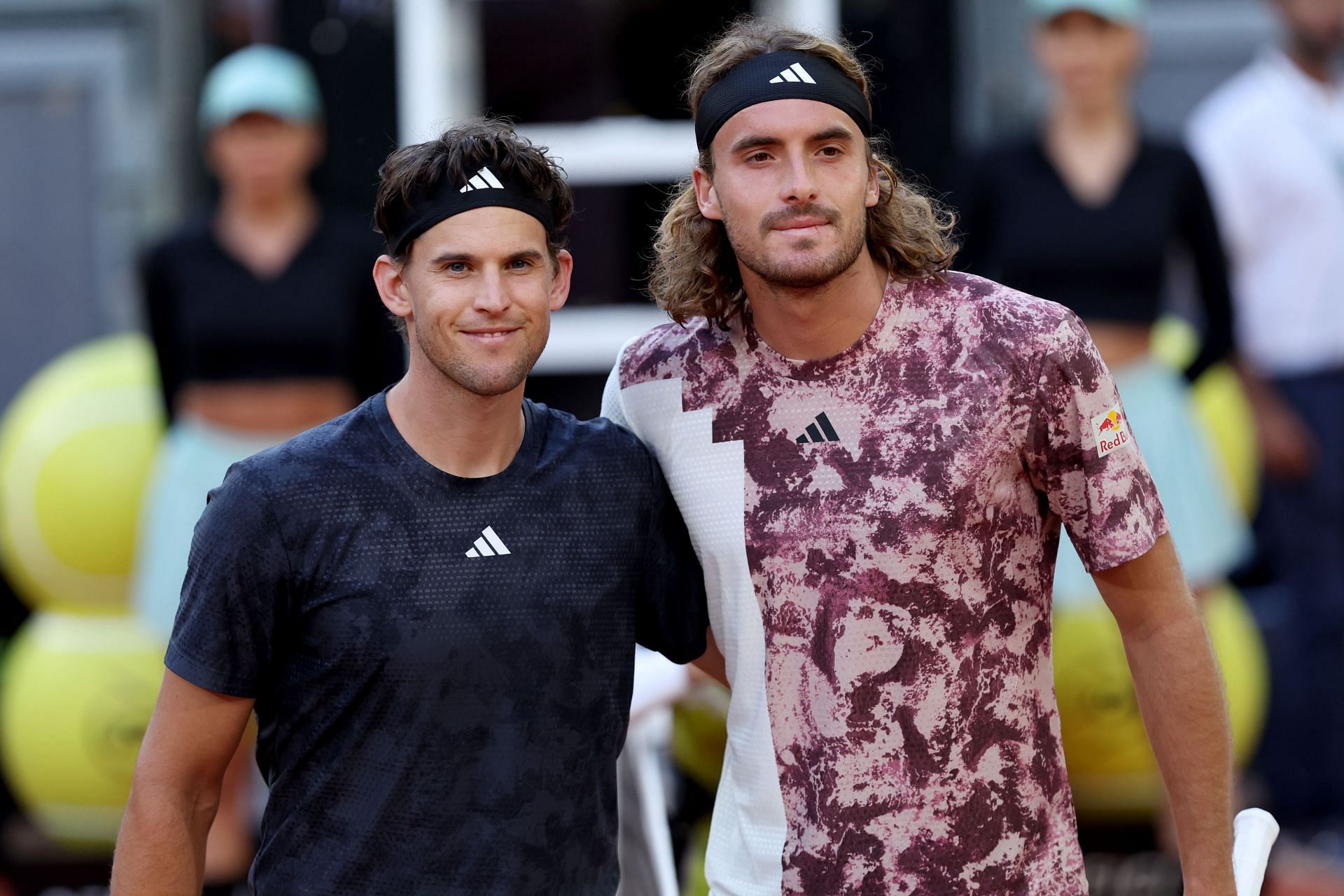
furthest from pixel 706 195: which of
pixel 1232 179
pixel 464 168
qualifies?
pixel 1232 179

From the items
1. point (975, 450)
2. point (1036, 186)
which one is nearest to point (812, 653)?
point (975, 450)

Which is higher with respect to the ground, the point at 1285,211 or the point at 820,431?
the point at 1285,211

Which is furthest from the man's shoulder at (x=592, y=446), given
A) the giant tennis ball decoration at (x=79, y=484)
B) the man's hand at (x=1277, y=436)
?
the man's hand at (x=1277, y=436)

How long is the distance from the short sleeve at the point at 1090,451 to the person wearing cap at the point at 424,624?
62 cm

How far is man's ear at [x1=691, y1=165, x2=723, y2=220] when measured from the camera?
2586 millimetres

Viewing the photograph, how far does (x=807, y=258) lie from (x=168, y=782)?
43.6 inches

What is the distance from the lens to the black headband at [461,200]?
7.87ft

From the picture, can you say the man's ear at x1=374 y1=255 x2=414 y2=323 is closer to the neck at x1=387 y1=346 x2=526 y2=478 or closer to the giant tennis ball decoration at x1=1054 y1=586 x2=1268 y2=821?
the neck at x1=387 y1=346 x2=526 y2=478

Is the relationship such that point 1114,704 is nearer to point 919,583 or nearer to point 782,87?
point 919,583

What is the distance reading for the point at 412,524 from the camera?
7.77 feet

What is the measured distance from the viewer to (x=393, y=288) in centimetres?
248

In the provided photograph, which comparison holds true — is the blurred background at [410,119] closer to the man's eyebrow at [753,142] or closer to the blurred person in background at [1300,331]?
the blurred person in background at [1300,331]

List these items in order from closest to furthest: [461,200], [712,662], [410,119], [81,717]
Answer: [461,200], [712,662], [81,717], [410,119]

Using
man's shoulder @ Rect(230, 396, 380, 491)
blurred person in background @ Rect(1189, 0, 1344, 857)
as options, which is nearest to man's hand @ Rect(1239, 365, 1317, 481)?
blurred person in background @ Rect(1189, 0, 1344, 857)
